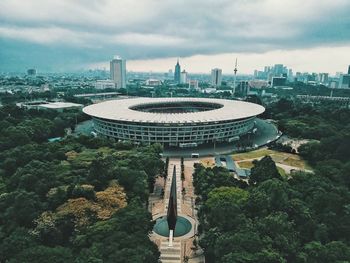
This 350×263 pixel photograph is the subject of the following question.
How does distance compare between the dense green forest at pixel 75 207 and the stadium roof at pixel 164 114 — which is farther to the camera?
the stadium roof at pixel 164 114

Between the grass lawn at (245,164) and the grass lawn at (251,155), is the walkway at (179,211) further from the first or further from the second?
the grass lawn at (251,155)

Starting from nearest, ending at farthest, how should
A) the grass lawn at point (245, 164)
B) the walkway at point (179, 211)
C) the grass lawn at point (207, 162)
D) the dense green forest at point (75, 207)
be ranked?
the dense green forest at point (75, 207), the walkway at point (179, 211), the grass lawn at point (245, 164), the grass lawn at point (207, 162)

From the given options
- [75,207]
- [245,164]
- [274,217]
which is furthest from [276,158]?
[75,207]

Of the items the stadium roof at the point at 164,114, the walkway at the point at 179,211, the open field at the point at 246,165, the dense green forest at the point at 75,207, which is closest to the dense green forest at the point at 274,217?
the walkway at the point at 179,211

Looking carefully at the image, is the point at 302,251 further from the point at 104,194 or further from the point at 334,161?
the point at 334,161

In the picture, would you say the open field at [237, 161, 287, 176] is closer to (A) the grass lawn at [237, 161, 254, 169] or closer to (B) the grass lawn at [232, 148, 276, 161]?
(A) the grass lawn at [237, 161, 254, 169]

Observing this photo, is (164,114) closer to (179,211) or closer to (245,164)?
(245,164)

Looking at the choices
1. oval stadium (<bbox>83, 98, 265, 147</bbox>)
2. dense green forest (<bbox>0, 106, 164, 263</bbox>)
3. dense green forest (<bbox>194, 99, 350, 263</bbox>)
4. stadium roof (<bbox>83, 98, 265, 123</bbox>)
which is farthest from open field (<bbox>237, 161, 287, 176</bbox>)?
dense green forest (<bbox>0, 106, 164, 263</bbox>)
